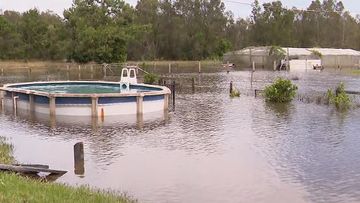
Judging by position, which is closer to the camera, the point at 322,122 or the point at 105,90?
the point at 322,122

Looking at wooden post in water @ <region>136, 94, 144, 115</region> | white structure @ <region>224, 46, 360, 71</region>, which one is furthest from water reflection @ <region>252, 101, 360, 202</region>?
white structure @ <region>224, 46, 360, 71</region>

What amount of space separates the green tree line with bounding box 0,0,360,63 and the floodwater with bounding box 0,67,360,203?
4757 centimetres

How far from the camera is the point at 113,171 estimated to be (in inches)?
563

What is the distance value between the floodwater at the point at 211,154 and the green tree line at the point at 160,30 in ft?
156

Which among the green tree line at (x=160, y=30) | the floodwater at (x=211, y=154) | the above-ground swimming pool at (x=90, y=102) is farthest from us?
the green tree line at (x=160, y=30)

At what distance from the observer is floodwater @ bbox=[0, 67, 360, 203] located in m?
12.7

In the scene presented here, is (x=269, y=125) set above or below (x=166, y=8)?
below

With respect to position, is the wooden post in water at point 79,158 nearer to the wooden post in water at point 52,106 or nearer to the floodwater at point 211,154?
the floodwater at point 211,154

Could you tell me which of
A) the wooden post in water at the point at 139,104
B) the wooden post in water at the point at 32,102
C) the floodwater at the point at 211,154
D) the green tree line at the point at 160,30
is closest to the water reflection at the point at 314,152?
the floodwater at the point at 211,154

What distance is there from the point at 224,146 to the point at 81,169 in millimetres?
5537

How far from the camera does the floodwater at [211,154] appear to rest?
41.7 ft

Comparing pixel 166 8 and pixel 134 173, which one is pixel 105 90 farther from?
pixel 166 8

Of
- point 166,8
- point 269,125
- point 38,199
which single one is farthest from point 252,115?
point 166,8

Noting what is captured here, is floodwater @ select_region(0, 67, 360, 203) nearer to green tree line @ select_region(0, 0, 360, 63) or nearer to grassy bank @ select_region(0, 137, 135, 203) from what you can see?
grassy bank @ select_region(0, 137, 135, 203)
